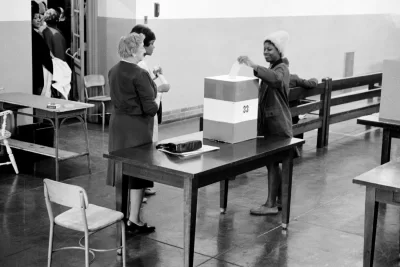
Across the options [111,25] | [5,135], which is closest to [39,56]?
[111,25]

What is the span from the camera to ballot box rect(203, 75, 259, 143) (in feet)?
16.9

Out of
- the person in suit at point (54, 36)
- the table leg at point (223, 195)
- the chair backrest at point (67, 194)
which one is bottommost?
the table leg at point (223, 195)

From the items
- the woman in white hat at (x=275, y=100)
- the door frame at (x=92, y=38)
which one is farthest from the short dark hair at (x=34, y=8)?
the woman in white hat at (x=275, y=100)

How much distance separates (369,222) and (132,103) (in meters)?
2.13

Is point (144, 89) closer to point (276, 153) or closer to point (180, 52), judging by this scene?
point (276, 153)

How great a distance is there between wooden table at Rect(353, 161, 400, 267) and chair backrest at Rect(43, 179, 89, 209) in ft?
6.00

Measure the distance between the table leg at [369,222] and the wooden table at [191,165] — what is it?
0.96 meters

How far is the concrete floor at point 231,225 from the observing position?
509 centimetres

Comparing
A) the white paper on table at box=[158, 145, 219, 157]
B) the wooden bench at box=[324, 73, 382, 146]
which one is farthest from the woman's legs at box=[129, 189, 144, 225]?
the wooden bench at box=[324, 73, 382, 146]

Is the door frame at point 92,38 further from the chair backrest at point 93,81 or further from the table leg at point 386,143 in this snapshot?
the table leg at point 386,143

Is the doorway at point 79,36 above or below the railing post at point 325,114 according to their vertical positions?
above

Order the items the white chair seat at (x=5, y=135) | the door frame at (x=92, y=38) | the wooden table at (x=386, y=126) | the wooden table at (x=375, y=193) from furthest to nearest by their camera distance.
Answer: the door frame at (x=92, y=38) → the white chair seat at (x=5, y=135) → the wooden table at (x=386, y=126) → the wooden table at (x=375, y=193)

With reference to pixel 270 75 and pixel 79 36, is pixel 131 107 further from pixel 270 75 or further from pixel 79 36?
pixel 79 36

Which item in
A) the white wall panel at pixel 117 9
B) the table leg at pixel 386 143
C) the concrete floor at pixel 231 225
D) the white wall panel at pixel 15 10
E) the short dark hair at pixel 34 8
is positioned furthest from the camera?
the white wall panel at pixel 117 9
